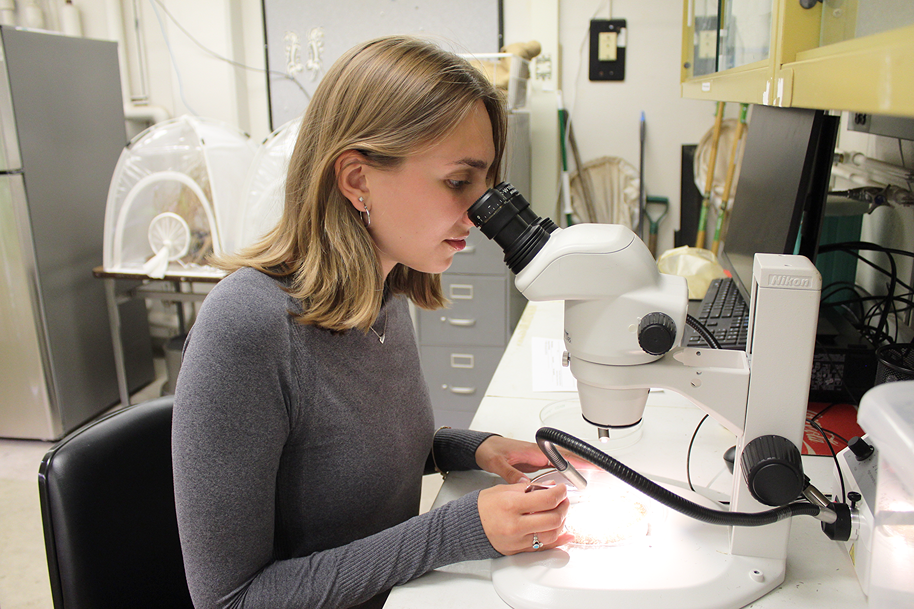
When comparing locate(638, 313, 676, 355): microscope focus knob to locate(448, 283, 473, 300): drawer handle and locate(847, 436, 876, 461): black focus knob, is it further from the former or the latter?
locate(448, 283, 473, 300): drawer handle

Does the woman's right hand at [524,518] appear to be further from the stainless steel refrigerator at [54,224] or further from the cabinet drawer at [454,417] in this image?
the stainless steel refrigerator at [54,224]

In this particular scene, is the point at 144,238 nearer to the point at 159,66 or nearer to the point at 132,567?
the point at 159,66

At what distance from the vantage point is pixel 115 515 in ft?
2.87

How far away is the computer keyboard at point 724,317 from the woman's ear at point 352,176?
2.37ft

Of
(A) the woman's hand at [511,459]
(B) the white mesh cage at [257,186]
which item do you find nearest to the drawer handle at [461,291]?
(B) the white mesh cage at [257,186]

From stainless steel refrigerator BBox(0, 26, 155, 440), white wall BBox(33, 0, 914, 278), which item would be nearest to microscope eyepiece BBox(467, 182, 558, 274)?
white wall BBox(33, 0, 914, 278)

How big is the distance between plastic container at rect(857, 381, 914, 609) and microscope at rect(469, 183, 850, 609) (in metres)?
0.06

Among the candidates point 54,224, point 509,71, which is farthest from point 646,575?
point 54,224

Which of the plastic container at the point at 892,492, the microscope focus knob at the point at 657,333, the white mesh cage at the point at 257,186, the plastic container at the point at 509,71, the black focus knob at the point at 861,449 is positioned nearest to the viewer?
the plastic container at the point at 892,492

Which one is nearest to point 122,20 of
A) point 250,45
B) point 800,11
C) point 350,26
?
point 250,45

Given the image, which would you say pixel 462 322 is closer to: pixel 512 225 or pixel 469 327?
pixel 469 327

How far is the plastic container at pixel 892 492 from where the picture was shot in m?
0.47

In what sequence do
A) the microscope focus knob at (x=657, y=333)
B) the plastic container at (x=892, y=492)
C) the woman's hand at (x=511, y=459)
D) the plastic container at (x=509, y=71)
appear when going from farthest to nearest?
the plastic container at (x=509, y=71)
the woman's hand at (x=511, y=459)
the microscope focus knob at (x=657, y=333)
the plastic container at (x=892, y=492)

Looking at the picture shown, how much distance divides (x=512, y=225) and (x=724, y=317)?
849 millimetres
